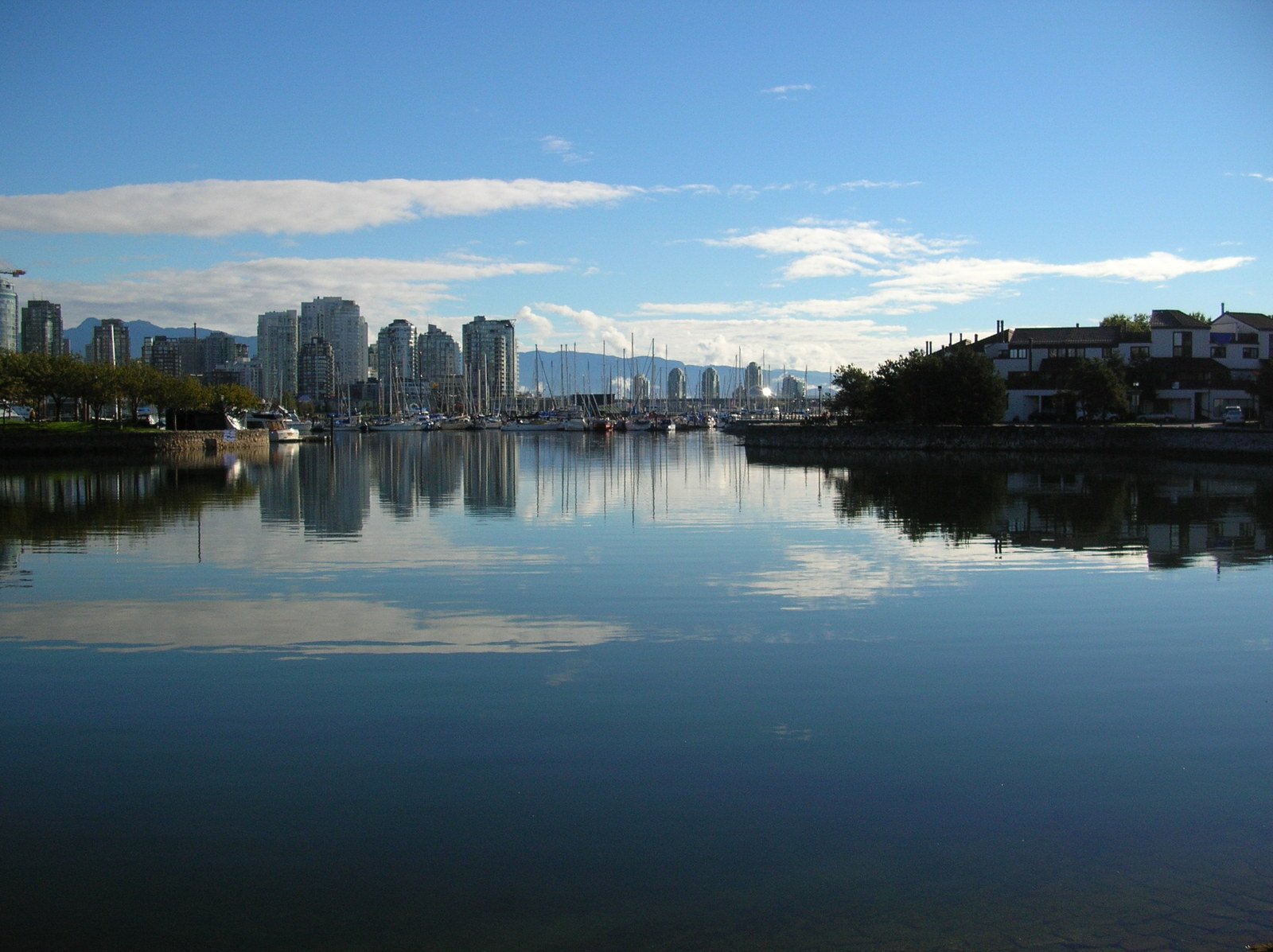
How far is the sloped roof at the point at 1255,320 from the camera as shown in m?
84.4

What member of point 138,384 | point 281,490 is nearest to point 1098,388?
point 281,490

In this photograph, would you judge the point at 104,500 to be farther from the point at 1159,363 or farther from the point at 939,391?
the point at 1159,363

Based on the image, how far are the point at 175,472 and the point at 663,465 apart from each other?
25256 millimetres

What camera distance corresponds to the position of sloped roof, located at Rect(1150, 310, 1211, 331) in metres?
85.5

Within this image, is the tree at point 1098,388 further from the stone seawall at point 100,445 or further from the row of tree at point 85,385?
the row of tree at point 85,385

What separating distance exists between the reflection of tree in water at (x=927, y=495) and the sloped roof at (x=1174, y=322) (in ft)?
108

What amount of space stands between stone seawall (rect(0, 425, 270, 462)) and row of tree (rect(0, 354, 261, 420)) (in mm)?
3179

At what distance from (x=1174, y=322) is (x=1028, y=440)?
24653 millimetres

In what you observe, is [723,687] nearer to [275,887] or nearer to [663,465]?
[275,887]

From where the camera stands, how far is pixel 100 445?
2825 inches

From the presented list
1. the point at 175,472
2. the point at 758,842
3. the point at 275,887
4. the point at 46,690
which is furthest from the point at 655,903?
the point at 175,472

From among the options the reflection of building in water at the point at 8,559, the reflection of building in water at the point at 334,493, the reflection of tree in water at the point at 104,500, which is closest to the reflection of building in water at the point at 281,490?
the reflection of building in water at the point at 334,493

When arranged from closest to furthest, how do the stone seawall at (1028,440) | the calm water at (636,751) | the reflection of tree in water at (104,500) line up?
the calm water at (636,751)
the reflection of tree in water at (104,500)
the stone seawall at (1028,440)

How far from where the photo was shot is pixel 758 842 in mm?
7801
